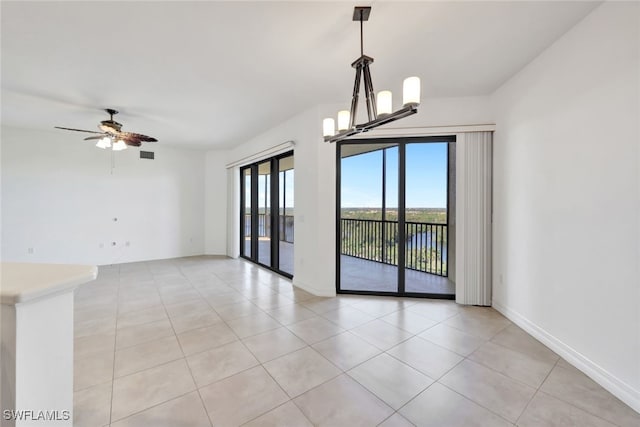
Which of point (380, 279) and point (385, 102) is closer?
point (385, 102)

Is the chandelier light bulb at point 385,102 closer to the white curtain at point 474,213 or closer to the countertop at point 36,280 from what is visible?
the countertop at point 36,280

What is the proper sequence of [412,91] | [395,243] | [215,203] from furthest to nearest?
[215,203] < [395,243] < [412,91]

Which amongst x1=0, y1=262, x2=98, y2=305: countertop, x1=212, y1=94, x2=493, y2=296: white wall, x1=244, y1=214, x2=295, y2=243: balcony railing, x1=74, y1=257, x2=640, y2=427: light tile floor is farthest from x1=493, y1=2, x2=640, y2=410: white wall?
x1=244, y1=214, x2=295, y2=243: balcony railing

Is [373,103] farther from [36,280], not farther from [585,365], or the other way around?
[585,365]

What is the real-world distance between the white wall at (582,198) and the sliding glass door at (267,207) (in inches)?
136

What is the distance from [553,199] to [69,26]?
14.6 feet

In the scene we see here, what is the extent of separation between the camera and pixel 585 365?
6.63 feet

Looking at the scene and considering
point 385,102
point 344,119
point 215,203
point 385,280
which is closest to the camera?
point 385,102

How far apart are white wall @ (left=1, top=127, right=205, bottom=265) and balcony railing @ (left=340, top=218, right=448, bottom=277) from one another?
4081 millimetres

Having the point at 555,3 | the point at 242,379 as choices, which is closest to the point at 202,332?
the point at 242,379

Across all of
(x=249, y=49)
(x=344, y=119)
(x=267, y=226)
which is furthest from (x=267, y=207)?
(x=344, y=119)

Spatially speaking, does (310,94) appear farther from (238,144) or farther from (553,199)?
(238,144)

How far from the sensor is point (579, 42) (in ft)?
6.87

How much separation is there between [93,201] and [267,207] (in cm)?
361
